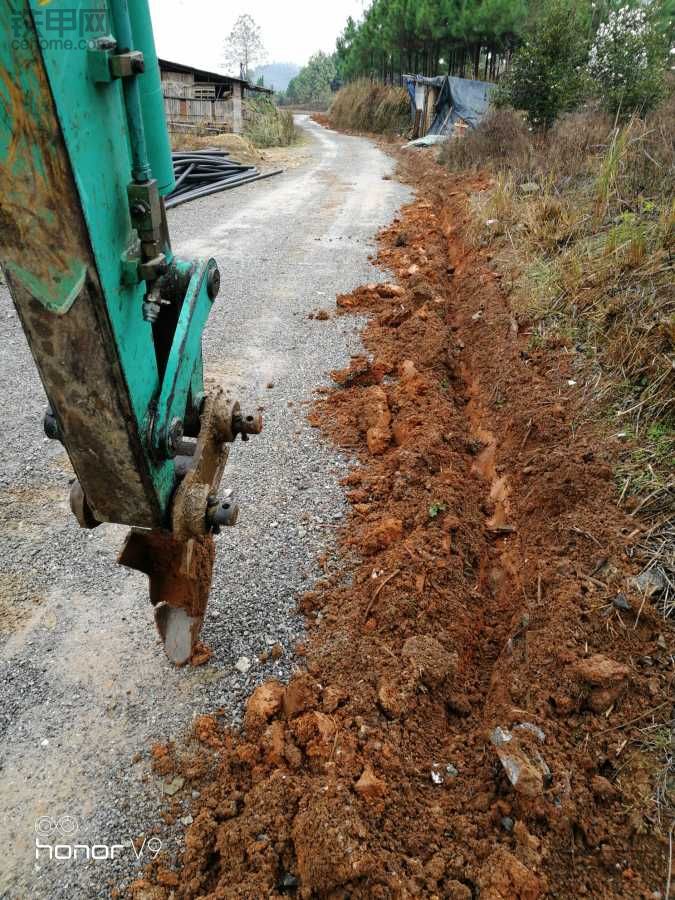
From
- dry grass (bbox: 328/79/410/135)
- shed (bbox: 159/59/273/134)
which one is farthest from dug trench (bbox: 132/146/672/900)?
dry grass (bbox: 328/79/410/135)

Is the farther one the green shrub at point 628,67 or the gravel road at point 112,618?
the green shrub at point 628,67

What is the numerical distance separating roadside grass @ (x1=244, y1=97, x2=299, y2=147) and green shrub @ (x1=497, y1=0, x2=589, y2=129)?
41.0ft

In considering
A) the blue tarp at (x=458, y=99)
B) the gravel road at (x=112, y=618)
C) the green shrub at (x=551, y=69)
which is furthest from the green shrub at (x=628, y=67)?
the gravel road at (x=112, y=618)

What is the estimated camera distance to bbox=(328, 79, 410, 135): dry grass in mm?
30141

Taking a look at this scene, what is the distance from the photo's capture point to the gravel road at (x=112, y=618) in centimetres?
226

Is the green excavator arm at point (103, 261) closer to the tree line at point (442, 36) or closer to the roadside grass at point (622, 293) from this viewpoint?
the roadside grass at point (622, 293)

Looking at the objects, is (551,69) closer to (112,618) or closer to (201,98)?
(112,618)

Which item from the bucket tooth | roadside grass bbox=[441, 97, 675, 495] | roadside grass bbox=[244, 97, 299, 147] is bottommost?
the bucket tooth

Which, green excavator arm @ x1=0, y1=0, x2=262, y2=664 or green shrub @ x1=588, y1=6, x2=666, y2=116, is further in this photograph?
green shrub @ x1=588, y1=6, x2=666, y2=116

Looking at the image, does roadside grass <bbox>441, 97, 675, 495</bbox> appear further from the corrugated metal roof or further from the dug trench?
the corrugated metal roof

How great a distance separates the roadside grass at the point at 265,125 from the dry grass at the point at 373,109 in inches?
287

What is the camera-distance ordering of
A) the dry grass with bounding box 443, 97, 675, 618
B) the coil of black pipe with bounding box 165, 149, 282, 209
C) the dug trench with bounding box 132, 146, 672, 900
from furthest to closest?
the coil of black pipe with bounding box 165, 149, 282, 209 < the dry grass with bounding box 443, 97, 675, 618 < the dug trench with bounding box 132, 146, 672, 900

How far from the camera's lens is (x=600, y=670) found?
8.07ft

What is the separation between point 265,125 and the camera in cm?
2291
